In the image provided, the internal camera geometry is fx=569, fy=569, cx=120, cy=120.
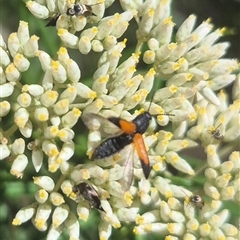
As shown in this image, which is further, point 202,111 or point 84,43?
point 202,111

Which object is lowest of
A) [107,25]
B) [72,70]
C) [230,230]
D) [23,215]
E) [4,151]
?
[23,215]

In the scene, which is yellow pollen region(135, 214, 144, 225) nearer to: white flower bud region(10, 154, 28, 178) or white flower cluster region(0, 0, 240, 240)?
white flower cluster region(0, 0, 240, 240)

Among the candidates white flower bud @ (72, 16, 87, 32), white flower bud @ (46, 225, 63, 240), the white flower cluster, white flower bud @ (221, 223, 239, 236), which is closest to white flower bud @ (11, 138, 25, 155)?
the white flower cluster

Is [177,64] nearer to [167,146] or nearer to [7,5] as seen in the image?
[167,146]

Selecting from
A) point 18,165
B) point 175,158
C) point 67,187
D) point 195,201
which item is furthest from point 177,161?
point 18,165

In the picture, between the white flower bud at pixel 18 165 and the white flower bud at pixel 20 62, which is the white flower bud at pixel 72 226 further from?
the white flower bud at pixel 20 62

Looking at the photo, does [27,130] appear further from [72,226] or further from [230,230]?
[230,230]

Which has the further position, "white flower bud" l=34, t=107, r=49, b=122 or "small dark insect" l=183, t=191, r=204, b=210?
"small dark insect" l=183, t=191, r=204, b=210
